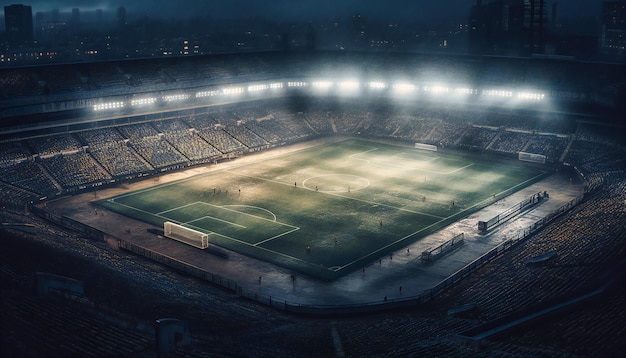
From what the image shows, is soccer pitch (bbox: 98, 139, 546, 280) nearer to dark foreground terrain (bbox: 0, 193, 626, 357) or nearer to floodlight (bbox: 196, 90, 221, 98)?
dark foreground terrain (bbox: 0, 193, 626, 357)

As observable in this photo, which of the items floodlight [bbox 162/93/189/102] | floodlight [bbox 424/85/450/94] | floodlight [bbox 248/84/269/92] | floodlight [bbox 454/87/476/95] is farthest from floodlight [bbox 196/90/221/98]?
floodlight [bbox 454/87/476/95]

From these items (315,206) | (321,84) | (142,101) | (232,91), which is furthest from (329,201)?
(321,84)

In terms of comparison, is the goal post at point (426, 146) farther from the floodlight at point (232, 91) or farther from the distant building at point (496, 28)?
the distant building at point (496, 28)

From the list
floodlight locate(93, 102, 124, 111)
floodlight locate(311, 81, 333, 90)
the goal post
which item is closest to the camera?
floodlight locate(93, 102, 124, 111)

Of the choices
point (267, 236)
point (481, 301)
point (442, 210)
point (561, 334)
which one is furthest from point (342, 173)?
point (561, 334)

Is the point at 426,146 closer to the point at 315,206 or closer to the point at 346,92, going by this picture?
the point at 346,92

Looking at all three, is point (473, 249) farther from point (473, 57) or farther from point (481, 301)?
point (473, 57)

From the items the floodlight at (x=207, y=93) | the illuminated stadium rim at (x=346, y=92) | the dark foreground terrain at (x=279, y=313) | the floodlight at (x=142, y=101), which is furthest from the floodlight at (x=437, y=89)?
the dark foreground terrain at (x=279, y=313)
